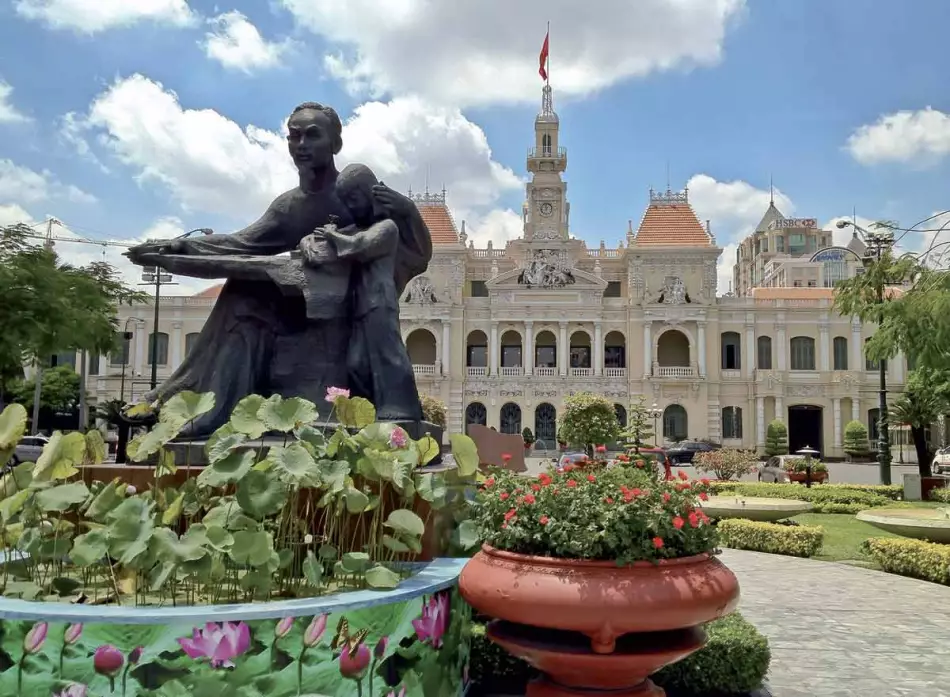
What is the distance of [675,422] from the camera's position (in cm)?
4181

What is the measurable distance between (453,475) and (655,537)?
1.31m

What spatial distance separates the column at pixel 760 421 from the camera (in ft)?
137

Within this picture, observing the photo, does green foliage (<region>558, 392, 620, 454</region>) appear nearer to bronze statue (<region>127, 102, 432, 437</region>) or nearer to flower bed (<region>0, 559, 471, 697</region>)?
bronze statue (<region>127, 102, 432, 437</region>)

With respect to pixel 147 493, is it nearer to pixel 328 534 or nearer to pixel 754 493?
pixel 328 534

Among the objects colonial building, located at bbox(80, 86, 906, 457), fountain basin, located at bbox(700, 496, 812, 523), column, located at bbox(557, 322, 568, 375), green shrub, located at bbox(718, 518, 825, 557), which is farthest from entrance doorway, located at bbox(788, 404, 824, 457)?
green shrub, located at bbox(718, 518, 825, 557)

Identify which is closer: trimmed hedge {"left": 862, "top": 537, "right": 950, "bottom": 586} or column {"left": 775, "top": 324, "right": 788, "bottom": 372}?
trimmed hedge {"left": 862, "top": 537, "right": 950, "bottom": 586}

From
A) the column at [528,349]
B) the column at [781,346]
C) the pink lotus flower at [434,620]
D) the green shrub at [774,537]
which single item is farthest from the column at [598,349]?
the pink lotus flower at [434,620]

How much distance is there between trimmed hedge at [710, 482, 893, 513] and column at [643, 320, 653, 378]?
2360 centimetres

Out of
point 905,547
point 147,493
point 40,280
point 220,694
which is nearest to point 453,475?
point 147,493

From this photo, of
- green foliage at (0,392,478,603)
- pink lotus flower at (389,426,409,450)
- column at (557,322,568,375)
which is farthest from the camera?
column at (557,322,568,375)

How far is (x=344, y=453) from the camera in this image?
350cm

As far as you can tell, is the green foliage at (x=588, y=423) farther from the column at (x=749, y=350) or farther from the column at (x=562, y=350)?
the column at (x=749, y=350)

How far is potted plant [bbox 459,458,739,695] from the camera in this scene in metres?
2.97

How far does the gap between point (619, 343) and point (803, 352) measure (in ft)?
31.1
